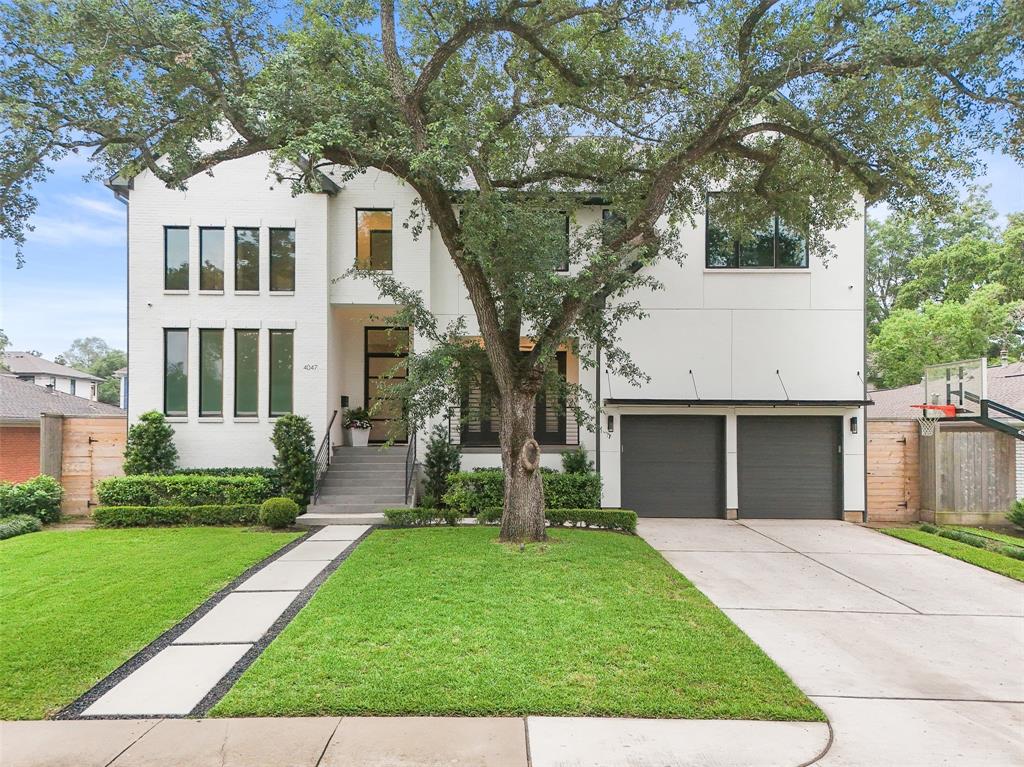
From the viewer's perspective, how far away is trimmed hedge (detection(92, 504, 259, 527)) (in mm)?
9984

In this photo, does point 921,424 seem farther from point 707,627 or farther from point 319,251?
point 319,251

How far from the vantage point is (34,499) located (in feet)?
34.5

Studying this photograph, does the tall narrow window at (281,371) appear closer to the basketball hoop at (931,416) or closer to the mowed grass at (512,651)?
the mowed grass at (512,651)

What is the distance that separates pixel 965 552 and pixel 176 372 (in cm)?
1470

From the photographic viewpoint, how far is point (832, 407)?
37.5 feet

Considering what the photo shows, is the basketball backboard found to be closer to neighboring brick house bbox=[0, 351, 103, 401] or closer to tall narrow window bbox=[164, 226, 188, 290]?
tall narrow window bbox=[164, 226, 188, 290]

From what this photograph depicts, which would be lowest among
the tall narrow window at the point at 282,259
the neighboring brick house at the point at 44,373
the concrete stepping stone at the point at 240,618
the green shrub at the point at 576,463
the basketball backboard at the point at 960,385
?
the concrete stepping stone at the point at 240,618

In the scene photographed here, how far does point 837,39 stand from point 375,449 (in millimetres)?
10799

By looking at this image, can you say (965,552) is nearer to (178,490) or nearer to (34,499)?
(178,490)

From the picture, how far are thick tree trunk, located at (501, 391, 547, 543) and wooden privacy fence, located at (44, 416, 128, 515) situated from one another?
343 inches

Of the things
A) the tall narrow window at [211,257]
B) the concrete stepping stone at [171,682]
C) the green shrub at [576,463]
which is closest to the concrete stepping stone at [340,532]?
the green shrub at [576,463]

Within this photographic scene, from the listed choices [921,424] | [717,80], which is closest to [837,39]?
[717,80]

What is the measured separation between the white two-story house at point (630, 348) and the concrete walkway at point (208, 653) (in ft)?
18.9

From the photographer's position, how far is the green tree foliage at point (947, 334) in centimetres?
1766
